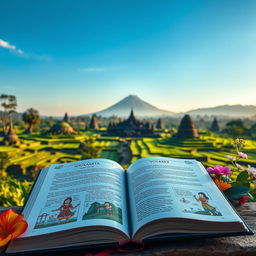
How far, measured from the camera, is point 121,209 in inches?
45.8

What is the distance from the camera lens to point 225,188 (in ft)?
4.91

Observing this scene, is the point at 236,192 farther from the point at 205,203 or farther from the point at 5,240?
the point at 5,240

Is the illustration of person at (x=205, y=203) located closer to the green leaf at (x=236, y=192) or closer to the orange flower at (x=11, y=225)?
the green leaf at (x=236, y=192)

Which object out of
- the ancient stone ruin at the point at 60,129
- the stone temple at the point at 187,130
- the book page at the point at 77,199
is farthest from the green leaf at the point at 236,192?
the ancient stone ruin at the point at 60,129

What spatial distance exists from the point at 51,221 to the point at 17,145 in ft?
87.3

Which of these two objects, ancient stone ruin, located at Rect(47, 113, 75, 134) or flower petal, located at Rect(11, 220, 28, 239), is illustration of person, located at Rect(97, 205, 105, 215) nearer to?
flower petal, located at Rect(11, 220, 28, 239)

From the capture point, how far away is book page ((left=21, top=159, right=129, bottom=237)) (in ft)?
3.39

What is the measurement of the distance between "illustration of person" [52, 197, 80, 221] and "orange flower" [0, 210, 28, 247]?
19 cm

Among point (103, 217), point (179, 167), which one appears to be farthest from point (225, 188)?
point (103, 217)

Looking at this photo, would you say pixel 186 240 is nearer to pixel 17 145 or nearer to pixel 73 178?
pixel 73 178

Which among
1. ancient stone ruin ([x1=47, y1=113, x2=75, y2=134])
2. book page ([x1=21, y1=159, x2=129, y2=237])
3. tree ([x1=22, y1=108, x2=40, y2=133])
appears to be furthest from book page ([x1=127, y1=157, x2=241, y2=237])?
tree ([x1=22, y1=108, x2=40, y2=133])

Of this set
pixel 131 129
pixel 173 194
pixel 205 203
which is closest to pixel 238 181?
pixel 205 203

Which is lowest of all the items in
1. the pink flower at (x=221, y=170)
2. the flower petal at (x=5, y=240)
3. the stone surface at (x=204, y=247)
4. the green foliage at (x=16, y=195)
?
the green foliage at (x=16, y=195)

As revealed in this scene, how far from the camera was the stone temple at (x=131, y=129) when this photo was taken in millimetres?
37287
